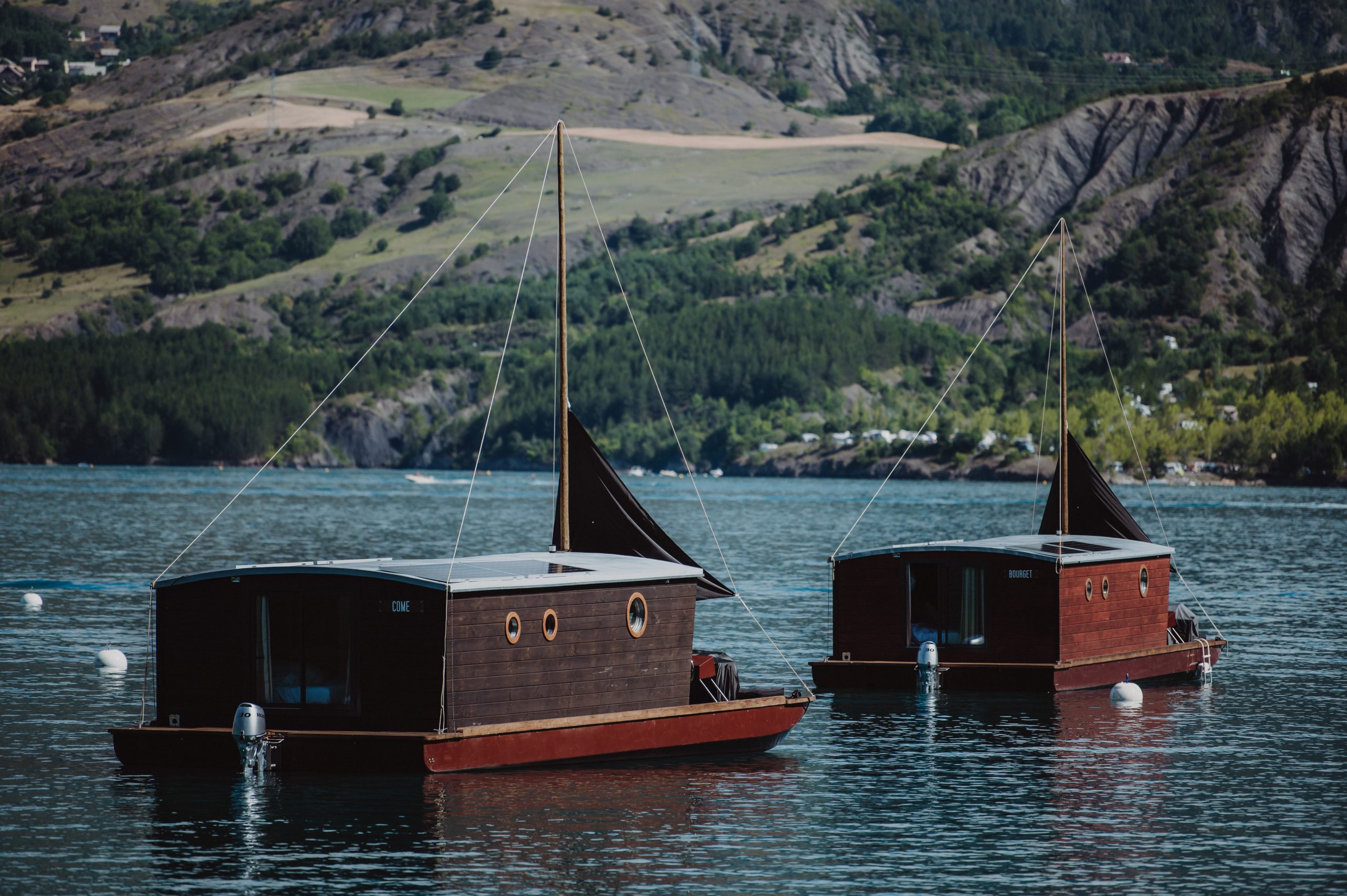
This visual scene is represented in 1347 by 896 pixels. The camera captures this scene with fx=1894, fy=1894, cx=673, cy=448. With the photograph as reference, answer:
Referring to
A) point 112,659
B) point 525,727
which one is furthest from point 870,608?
point 112,659

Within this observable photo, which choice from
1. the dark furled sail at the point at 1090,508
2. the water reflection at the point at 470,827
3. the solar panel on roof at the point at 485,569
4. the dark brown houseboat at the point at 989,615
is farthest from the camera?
the dark furled sail at the point at 1090,508

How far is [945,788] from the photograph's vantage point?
36031mm

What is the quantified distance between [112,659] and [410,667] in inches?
915

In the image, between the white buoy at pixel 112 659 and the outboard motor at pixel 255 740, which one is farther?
the white buoy at pixel 112 659

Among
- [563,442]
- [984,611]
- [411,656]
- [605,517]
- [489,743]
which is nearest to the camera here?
[411,656]

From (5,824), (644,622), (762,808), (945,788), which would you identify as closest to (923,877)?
(762,808)

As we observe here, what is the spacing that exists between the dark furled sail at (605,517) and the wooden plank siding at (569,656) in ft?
7.02

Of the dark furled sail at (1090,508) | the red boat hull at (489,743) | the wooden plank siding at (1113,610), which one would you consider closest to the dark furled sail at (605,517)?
the red boat hull at (489,743)

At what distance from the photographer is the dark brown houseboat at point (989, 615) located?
48.0 meters

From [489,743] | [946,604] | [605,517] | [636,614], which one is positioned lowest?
[489,743]

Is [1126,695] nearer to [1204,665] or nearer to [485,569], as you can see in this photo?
[1204,665]

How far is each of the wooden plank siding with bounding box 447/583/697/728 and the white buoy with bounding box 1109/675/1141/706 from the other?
49.0 ft

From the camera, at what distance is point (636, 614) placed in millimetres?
36906

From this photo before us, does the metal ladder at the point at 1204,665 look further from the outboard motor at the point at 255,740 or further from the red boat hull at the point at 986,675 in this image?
the outboard motor at the point at 255,740
